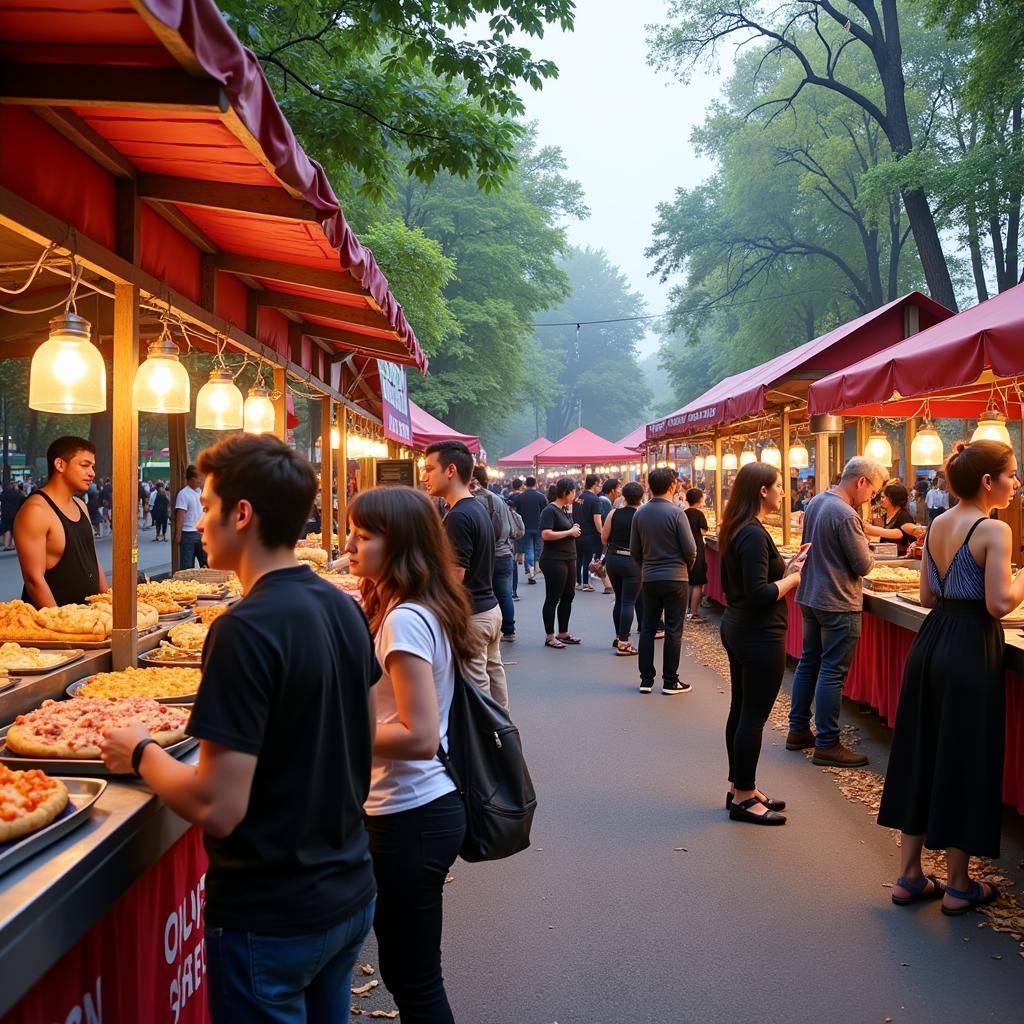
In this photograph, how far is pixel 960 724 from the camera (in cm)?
456

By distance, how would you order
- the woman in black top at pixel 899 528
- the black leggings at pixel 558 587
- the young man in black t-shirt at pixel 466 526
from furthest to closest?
1. the black leggings at pixel 558 587
2. the woman in black top at pixel 899 528
3. the young man in black t-shirt at pixel 466 526

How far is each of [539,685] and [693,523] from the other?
393cm

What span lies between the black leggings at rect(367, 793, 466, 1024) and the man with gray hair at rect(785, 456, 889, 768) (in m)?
4.92

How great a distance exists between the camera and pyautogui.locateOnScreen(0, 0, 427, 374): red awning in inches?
101

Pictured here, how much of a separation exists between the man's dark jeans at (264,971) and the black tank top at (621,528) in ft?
33.0

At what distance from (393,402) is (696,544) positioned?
16.4 feet

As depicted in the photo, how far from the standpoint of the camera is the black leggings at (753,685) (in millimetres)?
5719

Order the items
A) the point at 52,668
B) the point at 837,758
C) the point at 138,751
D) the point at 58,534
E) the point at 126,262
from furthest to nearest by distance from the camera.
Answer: the point at 837,758 → the point at 58,534 → the point at 126,262 → the point at 52,668 → the point at 138,751

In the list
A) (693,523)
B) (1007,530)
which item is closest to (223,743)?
(1007,530)

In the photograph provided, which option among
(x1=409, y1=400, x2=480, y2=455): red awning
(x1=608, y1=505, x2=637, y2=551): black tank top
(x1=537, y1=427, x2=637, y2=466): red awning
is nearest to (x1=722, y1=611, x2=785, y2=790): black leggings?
(x1=608, y1=505, x2=637, y2=551): black tank top

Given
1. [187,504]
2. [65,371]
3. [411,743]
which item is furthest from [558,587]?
[411,743]

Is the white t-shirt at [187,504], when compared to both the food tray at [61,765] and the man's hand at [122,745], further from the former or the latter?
the man's hand at [122,745]

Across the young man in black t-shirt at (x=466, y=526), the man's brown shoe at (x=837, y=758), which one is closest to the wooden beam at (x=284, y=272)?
the young man in black t-shirt at (x=466, y=526)

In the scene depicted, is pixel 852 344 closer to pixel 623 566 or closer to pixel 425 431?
pixel 623 566
